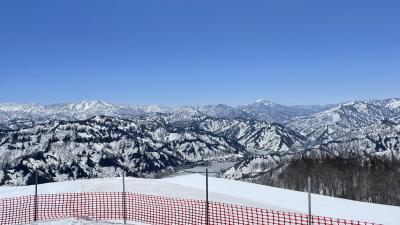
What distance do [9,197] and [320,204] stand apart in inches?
1046

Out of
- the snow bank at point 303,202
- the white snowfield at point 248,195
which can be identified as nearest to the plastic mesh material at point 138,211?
the white snowfield at point 248,195

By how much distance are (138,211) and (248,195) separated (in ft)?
51.8

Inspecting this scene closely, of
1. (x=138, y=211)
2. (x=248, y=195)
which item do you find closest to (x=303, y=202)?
(x=248, y=195)

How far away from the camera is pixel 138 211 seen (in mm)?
30000

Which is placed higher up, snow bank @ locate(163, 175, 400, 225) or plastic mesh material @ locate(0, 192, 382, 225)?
plastic mesh material @ locate(0, 192, 382, 225)

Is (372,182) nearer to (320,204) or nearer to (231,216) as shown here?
(320,204)

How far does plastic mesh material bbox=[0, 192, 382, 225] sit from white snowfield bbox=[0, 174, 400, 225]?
3.33 meters

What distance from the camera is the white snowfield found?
34625mm

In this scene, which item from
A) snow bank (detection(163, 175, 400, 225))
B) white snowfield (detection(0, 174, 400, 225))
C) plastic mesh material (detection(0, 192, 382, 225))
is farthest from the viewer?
white snowfield (detection(0, 174, 400, 225))

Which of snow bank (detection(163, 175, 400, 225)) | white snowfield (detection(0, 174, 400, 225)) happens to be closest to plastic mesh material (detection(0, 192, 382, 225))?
white snowfield (detection(0, 174, 400, 225))

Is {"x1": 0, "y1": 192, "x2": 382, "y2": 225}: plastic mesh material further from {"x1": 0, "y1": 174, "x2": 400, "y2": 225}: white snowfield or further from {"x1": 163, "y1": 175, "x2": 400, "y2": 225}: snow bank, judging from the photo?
{"x1": 163, "y1": 175, "x2": 400, "y2": 225}: snow bank

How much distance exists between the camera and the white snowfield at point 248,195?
34625 millimetres

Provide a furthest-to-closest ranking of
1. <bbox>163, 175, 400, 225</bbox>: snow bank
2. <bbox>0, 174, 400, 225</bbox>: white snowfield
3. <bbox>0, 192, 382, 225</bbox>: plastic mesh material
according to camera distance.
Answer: <bbox>0, 174, 400, 225</bbox>: white snowfield
<bbox>163, 175, 400, 225</bbox>: snow bank
<bbox>0, 192, 382, 225</bbox>: plastic mesh material

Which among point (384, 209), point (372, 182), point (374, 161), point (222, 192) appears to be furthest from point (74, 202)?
point (374, 161)
